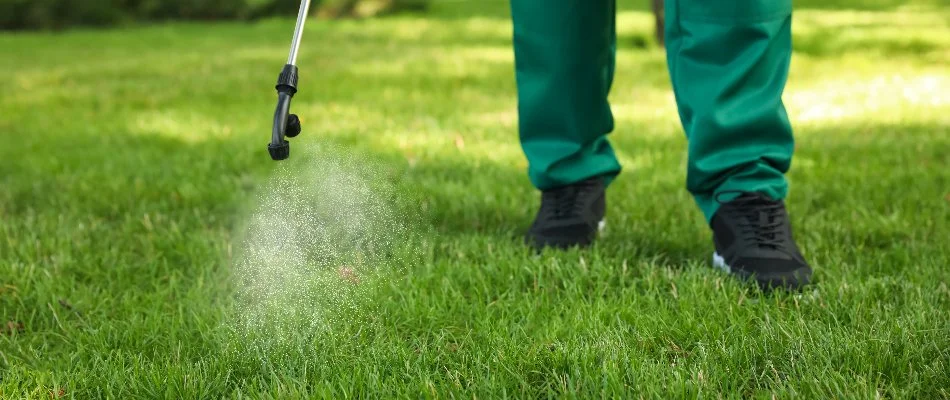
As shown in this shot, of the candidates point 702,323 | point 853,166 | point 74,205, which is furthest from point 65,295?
point 853,166

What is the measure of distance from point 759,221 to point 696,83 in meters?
0.34

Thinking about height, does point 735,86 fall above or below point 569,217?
above

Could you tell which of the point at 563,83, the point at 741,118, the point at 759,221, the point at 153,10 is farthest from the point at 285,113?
the point at 153,10

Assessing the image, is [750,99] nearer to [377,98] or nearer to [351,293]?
[351,293]

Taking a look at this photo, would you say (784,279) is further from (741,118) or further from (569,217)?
(569,217)

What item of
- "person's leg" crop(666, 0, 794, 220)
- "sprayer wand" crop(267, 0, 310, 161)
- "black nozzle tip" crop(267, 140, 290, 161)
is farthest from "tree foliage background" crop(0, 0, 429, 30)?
"black nozzle tip" crop(267, 140, 290, 161)

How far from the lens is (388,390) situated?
4.87 feet

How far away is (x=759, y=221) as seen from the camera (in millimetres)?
2020

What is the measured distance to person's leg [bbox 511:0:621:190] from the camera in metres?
2.23

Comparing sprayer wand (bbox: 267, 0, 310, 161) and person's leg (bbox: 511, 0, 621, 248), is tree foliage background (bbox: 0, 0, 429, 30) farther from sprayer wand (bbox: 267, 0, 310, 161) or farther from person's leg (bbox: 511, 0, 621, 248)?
sprayer wand (bbox: 267, 0, 310, 161)

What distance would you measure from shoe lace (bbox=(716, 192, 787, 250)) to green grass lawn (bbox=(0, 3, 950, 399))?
13cm

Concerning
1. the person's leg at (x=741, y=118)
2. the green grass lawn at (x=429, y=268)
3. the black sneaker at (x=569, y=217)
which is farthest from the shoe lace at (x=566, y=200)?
the person's leg at (x=741, y=118)

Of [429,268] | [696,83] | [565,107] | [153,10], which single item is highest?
[696,83]

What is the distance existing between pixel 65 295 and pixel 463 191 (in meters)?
1.25
